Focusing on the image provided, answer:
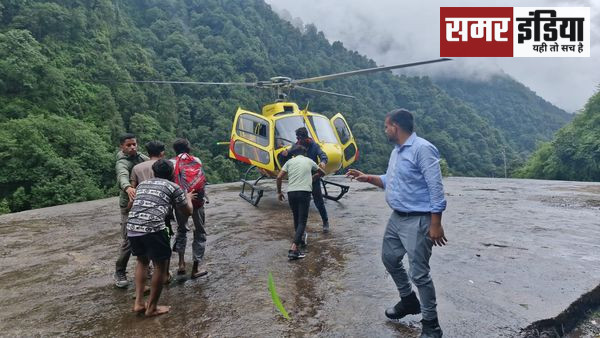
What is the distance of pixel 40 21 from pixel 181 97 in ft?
50.2

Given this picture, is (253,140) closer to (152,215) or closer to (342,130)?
(342,130)

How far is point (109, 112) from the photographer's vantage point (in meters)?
29.8

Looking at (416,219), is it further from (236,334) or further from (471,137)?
(471,137)

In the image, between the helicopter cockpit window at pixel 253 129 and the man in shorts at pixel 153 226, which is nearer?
the man in shorts at pixel 153 226

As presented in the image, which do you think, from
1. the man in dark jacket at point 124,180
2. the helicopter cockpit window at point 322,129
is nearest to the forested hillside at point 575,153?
the helicopter cockpit window at point 322,129

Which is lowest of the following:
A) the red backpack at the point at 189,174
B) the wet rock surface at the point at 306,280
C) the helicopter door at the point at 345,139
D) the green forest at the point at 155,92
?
the wet rock surface at the point at 306,280

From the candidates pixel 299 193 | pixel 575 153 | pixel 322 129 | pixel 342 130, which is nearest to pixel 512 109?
pixel 575 153

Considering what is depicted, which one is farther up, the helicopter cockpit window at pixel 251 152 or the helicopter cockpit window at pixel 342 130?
the helicopter cockpit window at pixel 342 130

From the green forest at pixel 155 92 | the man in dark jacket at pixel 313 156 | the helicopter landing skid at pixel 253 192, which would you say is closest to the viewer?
the man in dark jacket at pixel 313 156

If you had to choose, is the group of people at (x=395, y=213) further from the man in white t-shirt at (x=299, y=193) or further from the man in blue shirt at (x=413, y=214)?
the man in white t-shirt at (x=299, y=193)

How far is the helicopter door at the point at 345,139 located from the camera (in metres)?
8.84

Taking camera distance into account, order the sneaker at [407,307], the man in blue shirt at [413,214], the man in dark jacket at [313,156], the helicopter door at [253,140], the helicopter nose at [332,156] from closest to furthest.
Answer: the man in blue shirt at [413,214] < the sneaker at [407,307] < the man in dark jacket at [313,156] < the helicopter nose at [332,156] < the helicopter door at [253,140]

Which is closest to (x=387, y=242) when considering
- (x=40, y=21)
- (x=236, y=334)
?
(x=236, y=334)

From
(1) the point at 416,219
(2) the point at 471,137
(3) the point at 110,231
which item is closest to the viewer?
(1) the point at 416,219
